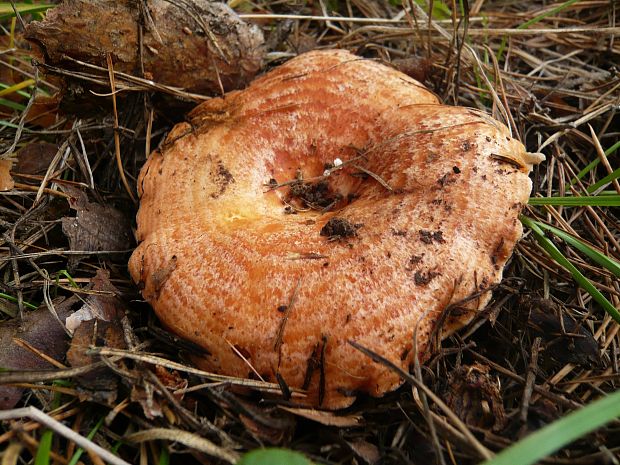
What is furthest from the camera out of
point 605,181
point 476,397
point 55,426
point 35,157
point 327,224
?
point 35,157

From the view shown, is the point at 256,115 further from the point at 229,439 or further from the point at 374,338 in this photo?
the point at 229,439

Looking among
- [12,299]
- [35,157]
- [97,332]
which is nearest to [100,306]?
[97,332]

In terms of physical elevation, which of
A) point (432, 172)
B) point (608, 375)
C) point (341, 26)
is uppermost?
point (341, 26)

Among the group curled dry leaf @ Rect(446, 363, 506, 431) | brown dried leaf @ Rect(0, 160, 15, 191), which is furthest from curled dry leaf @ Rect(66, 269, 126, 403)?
curled dry leaf @ Rect(446, 363, 506, 431)

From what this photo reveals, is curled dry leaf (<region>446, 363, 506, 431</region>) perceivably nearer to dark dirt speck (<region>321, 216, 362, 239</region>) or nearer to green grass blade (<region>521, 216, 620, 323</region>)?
green grass blade (<region>521, 216, 620, 323</region>)

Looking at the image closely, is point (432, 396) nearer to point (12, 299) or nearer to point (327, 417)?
point (327, 417)

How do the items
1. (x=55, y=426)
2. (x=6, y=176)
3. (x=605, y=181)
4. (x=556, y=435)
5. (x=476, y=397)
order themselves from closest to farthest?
1. (x=556, y=435)
2. (x=55, y=426)
3. (x=476, y=397)
4. (x=605, y=181)
5. (x=6, y=176)

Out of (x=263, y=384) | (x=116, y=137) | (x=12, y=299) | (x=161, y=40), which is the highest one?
(x=161, y=40)

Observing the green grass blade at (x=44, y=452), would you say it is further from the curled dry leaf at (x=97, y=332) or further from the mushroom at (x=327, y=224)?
the mushroom at (x=327, y=224)

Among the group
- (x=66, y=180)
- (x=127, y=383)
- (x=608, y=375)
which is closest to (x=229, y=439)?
(x=127, y=383)
